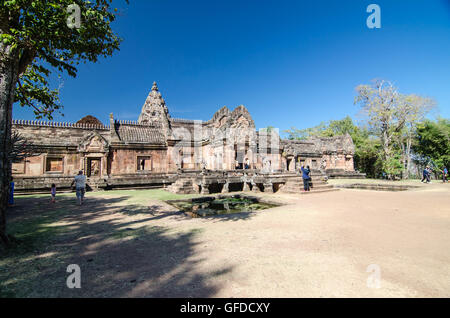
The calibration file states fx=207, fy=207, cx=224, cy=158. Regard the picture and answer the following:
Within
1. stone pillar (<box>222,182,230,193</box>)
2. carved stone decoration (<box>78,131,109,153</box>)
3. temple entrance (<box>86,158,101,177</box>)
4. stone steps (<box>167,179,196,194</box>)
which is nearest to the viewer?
stone steps (<box>167,179,196,194</box>)

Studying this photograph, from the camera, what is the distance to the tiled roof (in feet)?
69.6

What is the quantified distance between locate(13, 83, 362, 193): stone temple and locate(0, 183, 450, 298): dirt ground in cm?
875

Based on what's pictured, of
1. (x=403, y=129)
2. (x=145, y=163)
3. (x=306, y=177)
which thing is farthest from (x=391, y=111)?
(x=145, y=163)

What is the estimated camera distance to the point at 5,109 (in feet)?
15.3

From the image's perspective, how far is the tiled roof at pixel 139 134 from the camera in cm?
2122

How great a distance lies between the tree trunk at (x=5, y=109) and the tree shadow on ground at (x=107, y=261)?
94cm

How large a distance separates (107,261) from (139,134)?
19.9 metres

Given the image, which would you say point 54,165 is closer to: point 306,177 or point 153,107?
point 153,107

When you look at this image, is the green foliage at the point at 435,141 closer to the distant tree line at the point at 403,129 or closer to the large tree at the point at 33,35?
the distant tree line at the point at 403,129

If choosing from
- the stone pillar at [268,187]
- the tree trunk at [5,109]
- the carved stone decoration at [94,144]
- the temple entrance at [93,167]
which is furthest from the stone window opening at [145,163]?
the tree trunk at [5,109]

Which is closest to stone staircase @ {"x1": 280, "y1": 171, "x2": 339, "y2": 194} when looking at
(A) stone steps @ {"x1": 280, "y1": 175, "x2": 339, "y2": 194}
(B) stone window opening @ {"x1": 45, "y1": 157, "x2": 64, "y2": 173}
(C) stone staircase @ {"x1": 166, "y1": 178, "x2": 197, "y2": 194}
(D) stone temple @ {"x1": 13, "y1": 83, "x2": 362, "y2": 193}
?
(A) stone steps @ {"x1": 280, "y1": 175, "x2": 339, "y2": 194}

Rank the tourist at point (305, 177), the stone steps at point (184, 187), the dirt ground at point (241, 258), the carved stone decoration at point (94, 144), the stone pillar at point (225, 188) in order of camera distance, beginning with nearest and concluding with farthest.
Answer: the dirt ground at point (241, 258) < the tourist at point (305, 177) < the stone steps at point (184, 187) < the stone pillar at point (225, 188) < the carved stone decoration at point (94, 144)

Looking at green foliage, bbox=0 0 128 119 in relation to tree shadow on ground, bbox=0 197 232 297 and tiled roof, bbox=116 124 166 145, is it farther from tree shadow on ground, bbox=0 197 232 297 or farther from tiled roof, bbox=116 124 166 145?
tiled roof, bbox=116 124 166 145
